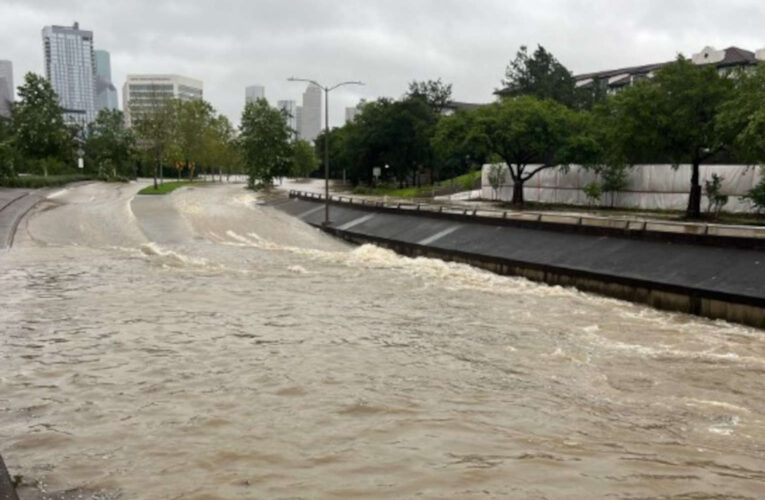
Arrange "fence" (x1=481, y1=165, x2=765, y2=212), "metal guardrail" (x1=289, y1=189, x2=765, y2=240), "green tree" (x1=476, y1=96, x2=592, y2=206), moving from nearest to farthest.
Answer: "metal guardrail" (x1=289, y1=189, x2=765, y2=240)
"fence" (x1=481, y1=165, x2=765, y2=212)
"green tree" (x1=476, y1=96, x2=592, y2=206)

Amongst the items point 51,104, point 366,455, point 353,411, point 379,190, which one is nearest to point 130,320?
point 353,411

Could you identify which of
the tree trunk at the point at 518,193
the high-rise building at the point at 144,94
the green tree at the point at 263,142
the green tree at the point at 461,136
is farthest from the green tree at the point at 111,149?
the tree trunk at the point at 518,193

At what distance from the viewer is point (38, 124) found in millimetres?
85750

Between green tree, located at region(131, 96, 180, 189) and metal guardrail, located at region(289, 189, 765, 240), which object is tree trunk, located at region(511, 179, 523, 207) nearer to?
metal guardrail, located at region(289, 189, 765, 240)

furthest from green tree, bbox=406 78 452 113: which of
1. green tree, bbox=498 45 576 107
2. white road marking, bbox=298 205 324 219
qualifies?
white road marking, bbox=298 205 324 219

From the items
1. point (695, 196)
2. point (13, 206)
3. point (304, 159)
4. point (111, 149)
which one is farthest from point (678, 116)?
point (304, 159)

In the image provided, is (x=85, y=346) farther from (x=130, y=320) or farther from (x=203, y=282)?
(x=203, y=282)


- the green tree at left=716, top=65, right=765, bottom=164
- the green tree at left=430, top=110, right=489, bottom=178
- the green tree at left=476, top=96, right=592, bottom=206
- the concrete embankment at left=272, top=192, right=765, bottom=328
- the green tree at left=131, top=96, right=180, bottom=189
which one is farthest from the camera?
the green tree at left=131, top=96, right=180, bottom=189

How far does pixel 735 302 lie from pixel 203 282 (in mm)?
17952

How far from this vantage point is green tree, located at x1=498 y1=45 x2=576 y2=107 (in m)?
93.9

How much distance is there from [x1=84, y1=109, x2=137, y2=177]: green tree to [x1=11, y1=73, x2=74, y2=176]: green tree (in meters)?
8.39

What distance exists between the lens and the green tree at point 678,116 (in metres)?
39.9

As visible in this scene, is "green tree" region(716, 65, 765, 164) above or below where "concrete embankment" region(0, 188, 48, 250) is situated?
above

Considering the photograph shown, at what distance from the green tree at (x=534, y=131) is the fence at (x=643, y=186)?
384 cm
